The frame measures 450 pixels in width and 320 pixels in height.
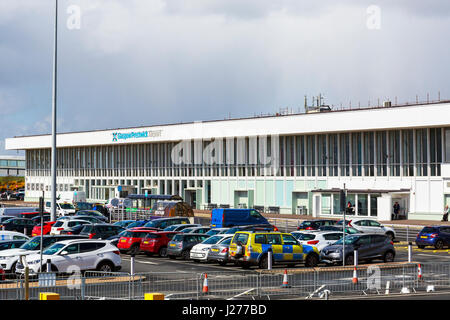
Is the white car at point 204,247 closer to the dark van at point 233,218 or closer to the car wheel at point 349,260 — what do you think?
the car wheel at point 349,260

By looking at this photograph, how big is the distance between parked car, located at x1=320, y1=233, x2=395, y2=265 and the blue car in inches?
276

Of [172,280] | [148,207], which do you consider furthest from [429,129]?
[172,280]

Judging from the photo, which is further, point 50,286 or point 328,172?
point 328,172

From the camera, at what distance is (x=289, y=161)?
232ft

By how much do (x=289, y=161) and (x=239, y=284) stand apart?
52.2 m

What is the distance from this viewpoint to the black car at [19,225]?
44.0 m

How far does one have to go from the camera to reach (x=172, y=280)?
61.4 feet

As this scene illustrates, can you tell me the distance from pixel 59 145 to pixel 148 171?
18.8 meters

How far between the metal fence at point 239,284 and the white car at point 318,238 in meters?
8.73

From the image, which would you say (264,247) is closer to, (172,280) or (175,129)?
(172,280)

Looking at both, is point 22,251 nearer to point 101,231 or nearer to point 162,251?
point 162,251

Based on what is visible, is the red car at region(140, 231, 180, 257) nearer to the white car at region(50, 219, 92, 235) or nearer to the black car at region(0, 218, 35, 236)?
the white car at region(50, 219, 92, 235)

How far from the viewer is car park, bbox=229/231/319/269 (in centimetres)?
2709

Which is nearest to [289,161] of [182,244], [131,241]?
[131,241]
